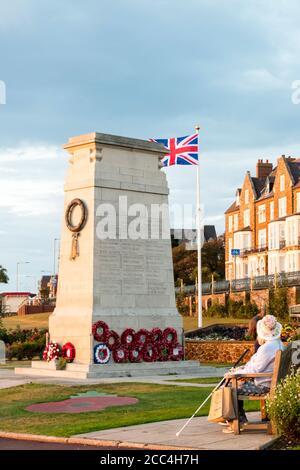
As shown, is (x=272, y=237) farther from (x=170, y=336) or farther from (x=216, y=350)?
(x=170, y=336)

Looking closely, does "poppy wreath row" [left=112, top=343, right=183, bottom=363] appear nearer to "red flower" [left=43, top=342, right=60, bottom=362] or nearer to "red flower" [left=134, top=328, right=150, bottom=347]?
"red flower" [left=134, top=328, right=150, bottom=347]

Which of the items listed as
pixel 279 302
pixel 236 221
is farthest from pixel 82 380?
pixel 236 221

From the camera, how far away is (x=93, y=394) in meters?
17.9

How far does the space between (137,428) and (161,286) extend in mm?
13030

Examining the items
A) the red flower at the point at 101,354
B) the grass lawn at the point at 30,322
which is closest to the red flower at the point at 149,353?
the red flower at the point at 101,354

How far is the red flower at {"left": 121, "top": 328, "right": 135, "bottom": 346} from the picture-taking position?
2405 centimetres

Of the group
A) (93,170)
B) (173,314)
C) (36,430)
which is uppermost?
(93,170)

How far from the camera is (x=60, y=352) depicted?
24.2m

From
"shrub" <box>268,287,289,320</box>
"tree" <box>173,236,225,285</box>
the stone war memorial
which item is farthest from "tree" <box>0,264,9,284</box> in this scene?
the stone war memorial

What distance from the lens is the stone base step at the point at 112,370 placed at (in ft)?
74.2

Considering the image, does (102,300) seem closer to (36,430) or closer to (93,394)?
(93,394)

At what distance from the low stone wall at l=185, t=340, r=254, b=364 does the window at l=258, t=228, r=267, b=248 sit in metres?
55.1

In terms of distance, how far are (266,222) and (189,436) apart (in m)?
74.5
